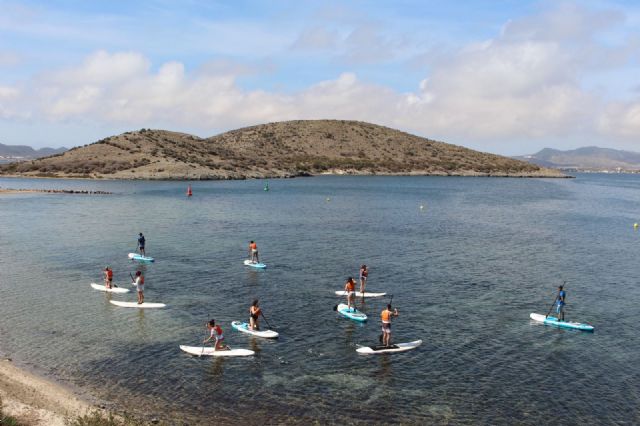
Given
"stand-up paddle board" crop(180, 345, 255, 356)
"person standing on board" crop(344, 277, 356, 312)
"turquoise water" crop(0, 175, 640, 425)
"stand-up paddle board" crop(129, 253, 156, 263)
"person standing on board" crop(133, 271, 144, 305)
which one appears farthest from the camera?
"stand-up paddle board" crop(129, 253, 156, 263)

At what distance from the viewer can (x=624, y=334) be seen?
31188mm

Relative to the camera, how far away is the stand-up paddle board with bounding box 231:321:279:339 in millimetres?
28944

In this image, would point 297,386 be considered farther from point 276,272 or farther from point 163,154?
point 163,154

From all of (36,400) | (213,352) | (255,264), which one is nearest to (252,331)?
(213,352)

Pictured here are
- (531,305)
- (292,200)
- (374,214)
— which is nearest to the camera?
(531,305)

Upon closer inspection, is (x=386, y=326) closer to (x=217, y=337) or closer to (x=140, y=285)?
(x=217, y=337)

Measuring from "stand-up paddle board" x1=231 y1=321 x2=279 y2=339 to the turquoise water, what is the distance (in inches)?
14.7

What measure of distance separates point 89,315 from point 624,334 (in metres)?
32.2

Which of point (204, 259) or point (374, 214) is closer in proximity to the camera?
point (204, 259)

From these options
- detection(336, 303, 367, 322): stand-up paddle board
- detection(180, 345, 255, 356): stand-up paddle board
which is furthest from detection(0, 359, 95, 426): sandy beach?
detection(336, 303, 367, 322): stand-up paddle board

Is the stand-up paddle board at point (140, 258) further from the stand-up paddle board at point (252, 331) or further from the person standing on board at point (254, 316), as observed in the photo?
the person standing on board at point (254, 316)

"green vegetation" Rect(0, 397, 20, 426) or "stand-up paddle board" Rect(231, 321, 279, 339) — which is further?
"stand-up paddle board" Rect(231, 321, 279, 339)

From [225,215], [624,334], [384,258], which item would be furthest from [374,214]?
[624,334]

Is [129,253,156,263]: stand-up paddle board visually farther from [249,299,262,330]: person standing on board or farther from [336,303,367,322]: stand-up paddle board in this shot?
[336,303,367,322]: stand-up paddle board
